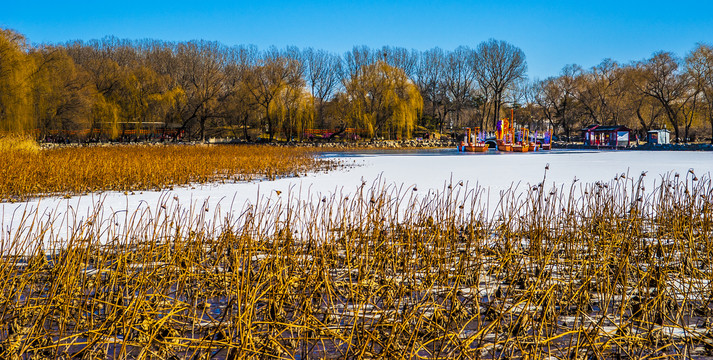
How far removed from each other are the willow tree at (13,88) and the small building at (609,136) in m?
38.6

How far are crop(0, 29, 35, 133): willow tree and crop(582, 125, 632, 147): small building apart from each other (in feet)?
126

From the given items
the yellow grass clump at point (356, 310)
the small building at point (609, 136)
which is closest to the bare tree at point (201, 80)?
the small building at point (609, 136)

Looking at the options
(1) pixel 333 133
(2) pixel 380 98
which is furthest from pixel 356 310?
(1) pixel 333 133

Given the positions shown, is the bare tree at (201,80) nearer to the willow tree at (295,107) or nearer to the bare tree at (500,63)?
the willow tree at (295,107)

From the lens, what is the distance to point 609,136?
41.8 m

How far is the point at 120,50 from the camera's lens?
2413 inches

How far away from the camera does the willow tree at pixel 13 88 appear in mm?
26828

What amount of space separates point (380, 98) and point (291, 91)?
289 inches

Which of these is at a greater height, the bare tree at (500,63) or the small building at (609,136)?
the bare tree at (500,63)

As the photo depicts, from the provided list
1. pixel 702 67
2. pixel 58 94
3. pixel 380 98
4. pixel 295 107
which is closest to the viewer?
pixel 58 94

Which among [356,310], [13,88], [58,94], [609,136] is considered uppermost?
[58,94]

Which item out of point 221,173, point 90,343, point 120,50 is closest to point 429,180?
point 221,173

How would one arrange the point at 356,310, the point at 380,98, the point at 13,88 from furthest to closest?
the point at 380,98
the point at 13,88
the point at 356,310

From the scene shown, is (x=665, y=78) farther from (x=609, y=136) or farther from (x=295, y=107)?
(x=295, y=107)
